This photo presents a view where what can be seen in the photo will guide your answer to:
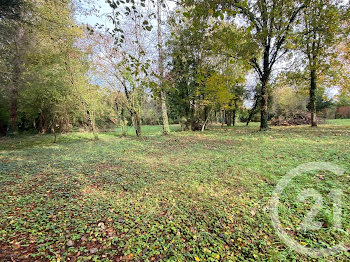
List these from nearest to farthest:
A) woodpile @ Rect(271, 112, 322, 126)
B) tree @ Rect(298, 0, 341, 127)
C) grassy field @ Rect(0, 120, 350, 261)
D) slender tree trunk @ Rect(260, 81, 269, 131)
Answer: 1. grassy field @ Rect(0, 120, 350, 261)
2. tree @ Rect(298, 0, 341, 127)
3. slender tree trunk @ Rect(260, 81, 269, 131)
4. woodpile @ Rect(271, 112, 322, 126)

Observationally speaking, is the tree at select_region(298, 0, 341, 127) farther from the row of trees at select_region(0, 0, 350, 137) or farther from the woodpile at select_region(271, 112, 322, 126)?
the woodpile at select_region(271, 112, 322, 126)

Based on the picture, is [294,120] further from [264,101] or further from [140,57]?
[140,57]

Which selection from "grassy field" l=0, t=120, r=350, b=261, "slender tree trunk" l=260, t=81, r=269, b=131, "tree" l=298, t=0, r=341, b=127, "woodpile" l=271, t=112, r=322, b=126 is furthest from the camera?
"woodpile" l=271, t=112, r=322, b=126

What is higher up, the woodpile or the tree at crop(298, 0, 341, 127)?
the tree at crop(298, 0, 341, 127)

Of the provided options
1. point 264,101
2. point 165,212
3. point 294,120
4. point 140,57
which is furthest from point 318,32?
point 165,212

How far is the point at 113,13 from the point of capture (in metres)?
2.64

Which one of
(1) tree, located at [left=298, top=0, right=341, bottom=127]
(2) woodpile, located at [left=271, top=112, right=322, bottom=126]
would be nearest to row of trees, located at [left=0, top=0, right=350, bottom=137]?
(1) tree, located at [left=298, top=0, right=341, bottom=127]

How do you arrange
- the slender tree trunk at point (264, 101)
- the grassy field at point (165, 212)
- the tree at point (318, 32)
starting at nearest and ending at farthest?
the grassy field at point (165, 212)
the tree at point (318, 32)
the slender tree trunk at point (264, 101)

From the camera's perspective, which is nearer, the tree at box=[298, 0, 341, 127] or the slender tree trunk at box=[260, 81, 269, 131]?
the tree at box=[298, 0, 341, 127]

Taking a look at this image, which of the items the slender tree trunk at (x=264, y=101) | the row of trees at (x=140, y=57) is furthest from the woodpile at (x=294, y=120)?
the slender tree trunk at (x=264, y=101)

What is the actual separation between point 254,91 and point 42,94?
58.8ft

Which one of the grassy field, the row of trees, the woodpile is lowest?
the grassy field

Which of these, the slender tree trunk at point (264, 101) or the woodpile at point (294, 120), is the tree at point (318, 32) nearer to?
the slender tree trunk at point (264, 101)

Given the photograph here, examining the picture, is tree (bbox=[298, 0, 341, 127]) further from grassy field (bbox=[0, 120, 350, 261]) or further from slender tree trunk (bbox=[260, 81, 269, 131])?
grassy field (bbox=[0, 120, 350, 261])
